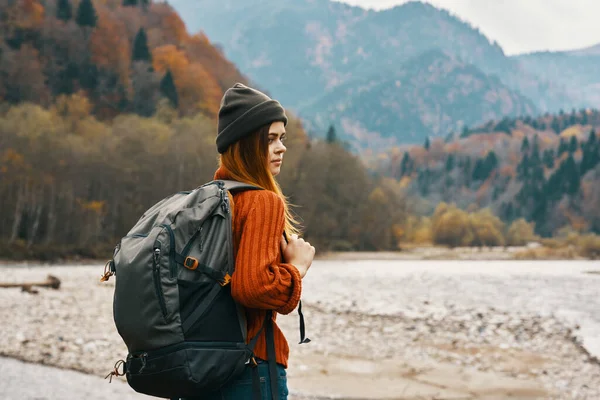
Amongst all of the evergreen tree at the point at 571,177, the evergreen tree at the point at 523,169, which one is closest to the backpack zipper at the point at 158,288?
the evergreen tree at the point at 571,177

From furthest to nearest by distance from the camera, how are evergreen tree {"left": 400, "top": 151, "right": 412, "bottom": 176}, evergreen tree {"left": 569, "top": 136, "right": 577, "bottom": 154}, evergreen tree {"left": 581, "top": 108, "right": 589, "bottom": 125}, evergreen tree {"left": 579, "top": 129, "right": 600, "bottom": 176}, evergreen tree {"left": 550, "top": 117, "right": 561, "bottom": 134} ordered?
evergreen tree {"left": 581, "top": 108, "right": 589, "bottom": 125}
evergreen tree {"left": 550, "top": 117, "right": 561, "bottom": 134}
evergreen tree {"left": 400, "top": 151, "right": 412, "bottom": 176}
evergreen tree {"left": 569, "top": 136, "right": 577, "bottom": 154}
evergreen tree {"left": 579, "top": 129, "right": 600, "bottom": 176}

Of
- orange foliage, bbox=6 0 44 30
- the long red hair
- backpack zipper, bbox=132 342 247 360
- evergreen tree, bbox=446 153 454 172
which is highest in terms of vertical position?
orange foliage, bbox=6 0 44 30

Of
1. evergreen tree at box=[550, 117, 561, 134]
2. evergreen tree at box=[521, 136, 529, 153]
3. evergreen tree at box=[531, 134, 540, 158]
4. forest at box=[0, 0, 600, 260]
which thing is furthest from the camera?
evergreen tree at box=[550, 117, 561, 134]

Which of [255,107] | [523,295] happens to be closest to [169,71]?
[523,295]

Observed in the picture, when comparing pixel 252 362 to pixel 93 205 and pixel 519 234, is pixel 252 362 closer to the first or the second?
pixel 93 205

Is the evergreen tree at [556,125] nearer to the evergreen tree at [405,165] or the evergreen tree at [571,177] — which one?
the evergreen tree at [405,165]

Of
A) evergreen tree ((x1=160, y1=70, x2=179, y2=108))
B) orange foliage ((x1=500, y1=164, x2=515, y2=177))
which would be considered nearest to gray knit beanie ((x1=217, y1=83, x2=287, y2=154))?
evergreen tree ((x1=160, y1=70, x2=179, y2=108))

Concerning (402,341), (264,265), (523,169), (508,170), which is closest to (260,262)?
(264,265)

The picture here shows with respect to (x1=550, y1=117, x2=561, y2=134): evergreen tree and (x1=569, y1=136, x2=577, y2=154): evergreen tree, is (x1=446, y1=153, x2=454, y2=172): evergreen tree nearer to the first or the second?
(x1=569, y1=136, x2=577, y2=154): evergreen tree

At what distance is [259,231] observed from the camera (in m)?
2.17

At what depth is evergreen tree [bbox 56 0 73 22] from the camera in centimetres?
6203

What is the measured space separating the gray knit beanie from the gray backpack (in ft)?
0.98

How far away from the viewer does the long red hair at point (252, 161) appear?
7.88 feet

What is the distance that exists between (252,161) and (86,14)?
6526cm
